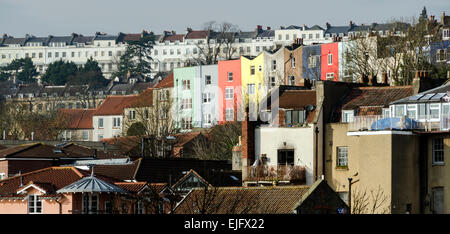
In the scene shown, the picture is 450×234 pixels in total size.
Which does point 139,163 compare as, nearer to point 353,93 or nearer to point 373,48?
point 353,93

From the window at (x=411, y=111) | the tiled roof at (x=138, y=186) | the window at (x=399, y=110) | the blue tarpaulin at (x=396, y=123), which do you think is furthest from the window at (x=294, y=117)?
the tiled roof at (x=138, y=186)

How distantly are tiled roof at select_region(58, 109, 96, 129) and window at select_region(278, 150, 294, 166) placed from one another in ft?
269

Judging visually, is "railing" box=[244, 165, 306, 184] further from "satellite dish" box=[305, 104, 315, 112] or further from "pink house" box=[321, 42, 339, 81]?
"pink house" box=[321, 42, 339, 81]

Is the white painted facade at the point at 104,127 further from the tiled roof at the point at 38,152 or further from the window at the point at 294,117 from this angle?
the window at the point at 294,117

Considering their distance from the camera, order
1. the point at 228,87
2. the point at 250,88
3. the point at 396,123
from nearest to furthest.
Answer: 1. the point at 396,123
2. the point at 250,88
3. the point at 228,87

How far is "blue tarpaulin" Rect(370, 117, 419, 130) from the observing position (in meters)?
44.3

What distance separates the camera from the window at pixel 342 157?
159 feet

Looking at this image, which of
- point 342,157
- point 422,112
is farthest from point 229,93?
point 422,112

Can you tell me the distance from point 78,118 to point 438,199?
98.3 m

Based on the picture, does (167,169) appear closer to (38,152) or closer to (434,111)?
(38,152)

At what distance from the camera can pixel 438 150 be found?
145ft

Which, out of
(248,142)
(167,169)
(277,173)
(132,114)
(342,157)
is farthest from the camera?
(132,114)

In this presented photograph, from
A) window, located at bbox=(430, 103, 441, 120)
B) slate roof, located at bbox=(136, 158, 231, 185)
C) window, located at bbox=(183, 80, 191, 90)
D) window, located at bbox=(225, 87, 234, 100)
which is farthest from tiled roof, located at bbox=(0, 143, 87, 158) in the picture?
window, located at bbox=(183, 80, 191, 90)
